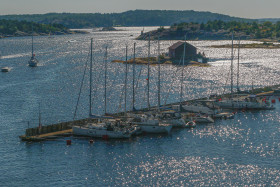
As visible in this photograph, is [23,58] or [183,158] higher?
[23,58]

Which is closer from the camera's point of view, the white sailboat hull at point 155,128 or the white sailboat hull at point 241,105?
the white sailboat hull at point 155,128

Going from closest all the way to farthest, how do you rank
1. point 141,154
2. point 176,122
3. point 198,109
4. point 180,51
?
point 141,154, point 176,122, point 198,109, point 180,51

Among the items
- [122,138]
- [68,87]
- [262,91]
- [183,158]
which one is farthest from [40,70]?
[183,158]

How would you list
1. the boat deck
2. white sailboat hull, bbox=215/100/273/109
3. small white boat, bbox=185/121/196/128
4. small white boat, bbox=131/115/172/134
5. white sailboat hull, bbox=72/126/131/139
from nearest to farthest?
1. the boat deck
2. white sailboat hull, bbox=72/126/131/139
3. small white boat, bbox=131/115/172/134
4. small white boat, bbox=185/121/196/128
5. white sailboat hull, bbox=215/100/273/109

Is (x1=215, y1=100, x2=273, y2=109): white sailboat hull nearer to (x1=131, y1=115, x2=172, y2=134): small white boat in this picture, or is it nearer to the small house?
(x1=131, y1=115, x2=172, y2=134): small white boat

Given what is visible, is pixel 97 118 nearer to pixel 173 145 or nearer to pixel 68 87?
pixel 173 145

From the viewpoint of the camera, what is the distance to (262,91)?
10394cm

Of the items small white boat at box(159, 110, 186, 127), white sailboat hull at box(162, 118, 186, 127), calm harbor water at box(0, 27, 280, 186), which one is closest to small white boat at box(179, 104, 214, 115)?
calm harbor water at box(0, 27, 280, 186)

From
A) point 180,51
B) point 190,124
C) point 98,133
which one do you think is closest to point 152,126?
point 190,124

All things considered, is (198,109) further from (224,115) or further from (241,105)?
(241,105)

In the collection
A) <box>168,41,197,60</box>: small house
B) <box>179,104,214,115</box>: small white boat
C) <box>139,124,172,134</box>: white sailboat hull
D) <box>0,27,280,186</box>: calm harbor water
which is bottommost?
<box>0,27,280,186</box>: calm harbor water

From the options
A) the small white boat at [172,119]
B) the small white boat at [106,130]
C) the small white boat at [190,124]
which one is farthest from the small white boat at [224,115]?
the small white boat at [106,130]

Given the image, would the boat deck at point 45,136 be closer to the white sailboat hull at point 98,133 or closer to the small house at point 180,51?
the white sailboat hull at point 98,133

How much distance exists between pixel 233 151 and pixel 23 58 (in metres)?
153
